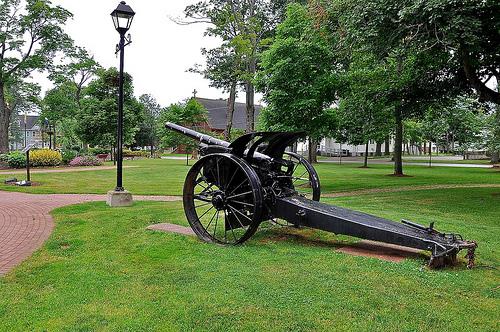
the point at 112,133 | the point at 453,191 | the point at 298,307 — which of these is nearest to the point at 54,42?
the point at 112,133

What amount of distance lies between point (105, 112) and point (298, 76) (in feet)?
67.8

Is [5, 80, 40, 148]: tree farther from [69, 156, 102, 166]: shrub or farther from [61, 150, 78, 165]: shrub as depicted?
Answer: [69, 156, 102, 166]: shrub

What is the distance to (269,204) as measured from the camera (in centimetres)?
562

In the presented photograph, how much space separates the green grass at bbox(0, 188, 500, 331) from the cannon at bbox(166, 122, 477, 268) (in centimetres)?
28

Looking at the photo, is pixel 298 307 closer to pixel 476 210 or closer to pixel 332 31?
pixel 476 210

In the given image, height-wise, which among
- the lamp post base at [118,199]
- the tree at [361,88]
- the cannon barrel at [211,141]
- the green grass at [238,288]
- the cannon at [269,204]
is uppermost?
the tree at [361,88]

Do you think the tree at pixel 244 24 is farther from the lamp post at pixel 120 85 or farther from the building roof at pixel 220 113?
the building roof at pixel 220 113

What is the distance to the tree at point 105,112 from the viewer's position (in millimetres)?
30641

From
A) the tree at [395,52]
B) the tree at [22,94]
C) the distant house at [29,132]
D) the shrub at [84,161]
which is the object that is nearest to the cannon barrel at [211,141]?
the tree at [395,52]

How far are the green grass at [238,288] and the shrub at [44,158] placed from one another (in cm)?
2054

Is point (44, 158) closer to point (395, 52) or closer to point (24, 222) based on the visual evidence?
point (24, 222)

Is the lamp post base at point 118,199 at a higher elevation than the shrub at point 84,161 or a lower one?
lower

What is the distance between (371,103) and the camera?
45.9ft

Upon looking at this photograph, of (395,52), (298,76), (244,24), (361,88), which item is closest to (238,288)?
(395,52)
